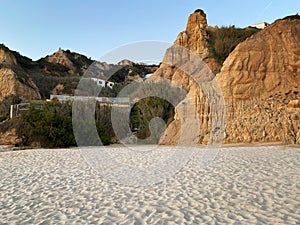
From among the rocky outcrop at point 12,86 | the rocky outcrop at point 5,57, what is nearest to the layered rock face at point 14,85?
the rocky outcrop at point 12,86

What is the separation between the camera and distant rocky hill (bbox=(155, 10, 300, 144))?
10.7 metres

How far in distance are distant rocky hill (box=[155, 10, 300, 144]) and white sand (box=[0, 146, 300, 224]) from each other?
3.48 metres

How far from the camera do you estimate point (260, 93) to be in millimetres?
11836

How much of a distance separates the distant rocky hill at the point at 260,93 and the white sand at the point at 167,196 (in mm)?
3481

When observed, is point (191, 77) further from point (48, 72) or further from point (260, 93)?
point (48, 72)

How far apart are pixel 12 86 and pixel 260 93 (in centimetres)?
2553

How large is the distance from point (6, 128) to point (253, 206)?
1543 cm

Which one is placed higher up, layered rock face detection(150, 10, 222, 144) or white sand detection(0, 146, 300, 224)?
layered rock face detection(150, 10, 222, 144)

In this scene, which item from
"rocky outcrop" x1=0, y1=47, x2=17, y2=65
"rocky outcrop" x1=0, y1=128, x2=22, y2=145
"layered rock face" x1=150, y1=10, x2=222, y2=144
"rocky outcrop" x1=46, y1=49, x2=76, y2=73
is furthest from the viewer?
"rocky outcrop" x1=46, y1=49, x2=76, y2=73

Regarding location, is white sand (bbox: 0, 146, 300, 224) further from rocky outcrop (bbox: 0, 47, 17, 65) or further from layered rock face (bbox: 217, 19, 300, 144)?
rocky outcrop (bbox: 0, 47, 17, 65)

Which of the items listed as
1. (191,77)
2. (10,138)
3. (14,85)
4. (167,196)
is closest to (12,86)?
(14,85)

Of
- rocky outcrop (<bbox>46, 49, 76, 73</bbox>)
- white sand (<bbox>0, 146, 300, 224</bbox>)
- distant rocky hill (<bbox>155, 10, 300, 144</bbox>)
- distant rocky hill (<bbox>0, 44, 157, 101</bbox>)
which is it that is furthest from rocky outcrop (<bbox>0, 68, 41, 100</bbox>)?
white sand (<bbox>0, 146, 300, 224</bbox>)

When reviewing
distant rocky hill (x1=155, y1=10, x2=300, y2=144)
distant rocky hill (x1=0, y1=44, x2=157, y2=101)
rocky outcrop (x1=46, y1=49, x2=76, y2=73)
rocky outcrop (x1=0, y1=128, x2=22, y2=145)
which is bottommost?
rocky outcrop (x1=0, y1=128, x2=22, y2=145)

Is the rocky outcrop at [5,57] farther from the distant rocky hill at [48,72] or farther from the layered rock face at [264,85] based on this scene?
the layered rock face at [264,85]
